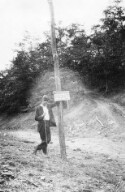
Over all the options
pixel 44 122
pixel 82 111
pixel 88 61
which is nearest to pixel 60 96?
pixel 44 122

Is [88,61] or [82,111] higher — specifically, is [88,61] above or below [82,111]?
above

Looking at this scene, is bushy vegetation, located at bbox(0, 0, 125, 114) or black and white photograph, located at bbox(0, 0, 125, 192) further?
bushy vegetation, located at bbox(0, 0, 125, 114)

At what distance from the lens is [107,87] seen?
32.5 meters

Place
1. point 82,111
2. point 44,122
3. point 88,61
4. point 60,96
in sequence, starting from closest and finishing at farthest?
point 60,96 < point 44,122 < point 82,111 < point 88,61

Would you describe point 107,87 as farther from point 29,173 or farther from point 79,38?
point 29,173

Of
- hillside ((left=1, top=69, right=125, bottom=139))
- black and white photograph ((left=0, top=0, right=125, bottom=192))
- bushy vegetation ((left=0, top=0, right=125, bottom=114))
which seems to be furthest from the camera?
bushy vegetation ((left=0, top=0, right=125, bottom=114))

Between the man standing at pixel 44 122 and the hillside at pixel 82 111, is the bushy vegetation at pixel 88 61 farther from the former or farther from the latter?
the man standing at pixel 44 122

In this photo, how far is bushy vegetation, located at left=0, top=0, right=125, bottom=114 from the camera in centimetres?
3064

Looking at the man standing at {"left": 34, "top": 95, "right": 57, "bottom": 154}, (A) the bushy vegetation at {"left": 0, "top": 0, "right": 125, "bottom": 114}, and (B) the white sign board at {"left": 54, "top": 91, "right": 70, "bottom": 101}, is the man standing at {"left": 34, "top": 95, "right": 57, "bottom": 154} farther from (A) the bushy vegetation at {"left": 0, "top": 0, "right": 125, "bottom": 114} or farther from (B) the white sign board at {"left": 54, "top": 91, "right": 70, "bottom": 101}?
(A) the bushy vegetation at {"left": 0, "top": 0, "right": 125, "bottom": 114}

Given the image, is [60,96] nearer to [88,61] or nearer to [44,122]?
[44,122]

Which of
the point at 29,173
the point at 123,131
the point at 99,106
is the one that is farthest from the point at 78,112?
the point at 29,173

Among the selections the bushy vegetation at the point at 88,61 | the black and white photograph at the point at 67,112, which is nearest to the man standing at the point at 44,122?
the black and white photograph at the point at 67,112

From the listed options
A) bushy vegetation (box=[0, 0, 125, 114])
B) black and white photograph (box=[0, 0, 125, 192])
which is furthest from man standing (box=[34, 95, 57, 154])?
bushy vegetation (box=[0, 0, 125, 114])

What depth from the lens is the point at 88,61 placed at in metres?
32.6
